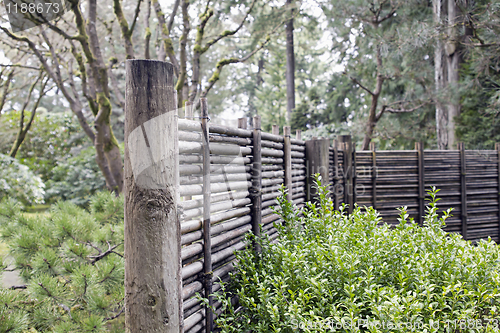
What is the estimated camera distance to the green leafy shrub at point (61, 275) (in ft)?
7.52

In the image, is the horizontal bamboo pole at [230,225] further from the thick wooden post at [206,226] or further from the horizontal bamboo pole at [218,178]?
the horizontal bamboo pole at [218,178]

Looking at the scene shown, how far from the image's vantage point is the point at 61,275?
2541 millimetres

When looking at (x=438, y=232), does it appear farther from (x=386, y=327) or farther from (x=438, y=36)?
(x=438, y=36)

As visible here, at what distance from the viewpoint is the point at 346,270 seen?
2.24 m

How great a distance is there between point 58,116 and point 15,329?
10718 mm

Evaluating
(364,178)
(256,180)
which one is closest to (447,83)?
(364,178)

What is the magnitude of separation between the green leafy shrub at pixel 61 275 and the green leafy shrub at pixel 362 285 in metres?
0.87

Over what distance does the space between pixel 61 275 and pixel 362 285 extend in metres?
2.17

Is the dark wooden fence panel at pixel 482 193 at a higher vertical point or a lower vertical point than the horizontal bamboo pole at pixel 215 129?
lower

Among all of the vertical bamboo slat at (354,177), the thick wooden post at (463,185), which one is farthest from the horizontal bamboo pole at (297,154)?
the thick wooden post at (463,185)

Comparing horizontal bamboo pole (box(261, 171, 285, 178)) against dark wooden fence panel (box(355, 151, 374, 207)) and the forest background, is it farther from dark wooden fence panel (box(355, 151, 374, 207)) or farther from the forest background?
dark wooden fence panel (box(355, 151, 374, 207))

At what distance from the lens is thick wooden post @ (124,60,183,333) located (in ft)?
5.61

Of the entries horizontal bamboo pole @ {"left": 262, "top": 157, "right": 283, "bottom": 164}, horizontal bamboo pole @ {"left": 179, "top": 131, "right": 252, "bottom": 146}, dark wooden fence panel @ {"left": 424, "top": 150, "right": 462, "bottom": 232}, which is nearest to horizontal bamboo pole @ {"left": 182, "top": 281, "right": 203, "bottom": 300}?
horizontal bamboo pole @ {"left": 179, "top": 131, "right": 252, "bottom": 146}

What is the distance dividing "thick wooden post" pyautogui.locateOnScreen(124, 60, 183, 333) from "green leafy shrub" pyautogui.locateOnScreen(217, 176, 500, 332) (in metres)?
0.58
